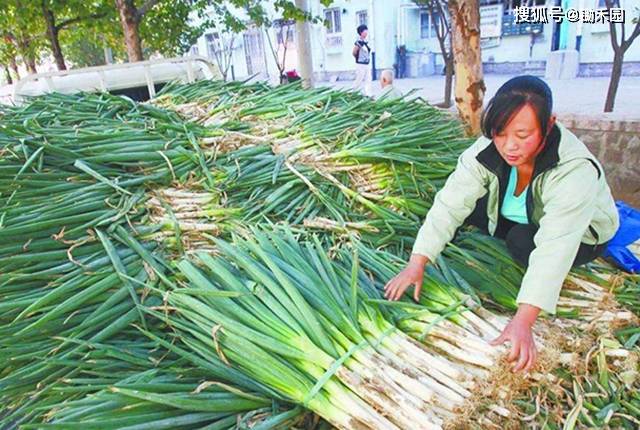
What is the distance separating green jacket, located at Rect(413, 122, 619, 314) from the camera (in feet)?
4.23

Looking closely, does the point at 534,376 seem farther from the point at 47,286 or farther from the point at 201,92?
the point at 201,92

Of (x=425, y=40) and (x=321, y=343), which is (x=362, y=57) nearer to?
(x=425, y=40)

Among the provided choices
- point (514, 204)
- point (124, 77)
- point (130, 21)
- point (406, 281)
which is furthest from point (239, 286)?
point (130, 21)

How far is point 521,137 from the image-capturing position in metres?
1.29

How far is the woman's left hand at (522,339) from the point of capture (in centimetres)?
115

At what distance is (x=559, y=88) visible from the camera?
9.66 m

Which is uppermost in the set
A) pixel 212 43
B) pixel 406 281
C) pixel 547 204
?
pixel 212 43

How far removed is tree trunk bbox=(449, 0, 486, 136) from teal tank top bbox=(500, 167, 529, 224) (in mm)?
1790

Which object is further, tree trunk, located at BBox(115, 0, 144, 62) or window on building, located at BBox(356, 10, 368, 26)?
window on building, located at BBox(356, 10, 368, 26)

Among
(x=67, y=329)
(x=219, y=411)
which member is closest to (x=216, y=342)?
(x=219, y=411)

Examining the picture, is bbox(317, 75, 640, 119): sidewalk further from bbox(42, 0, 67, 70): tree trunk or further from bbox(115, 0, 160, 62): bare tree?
bbox(42, 0, 67, 70): tree trunk

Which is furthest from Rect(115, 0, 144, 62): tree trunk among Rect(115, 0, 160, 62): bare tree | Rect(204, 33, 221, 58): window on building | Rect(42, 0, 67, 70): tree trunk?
Rect(204, 33, 221, 58): window on building

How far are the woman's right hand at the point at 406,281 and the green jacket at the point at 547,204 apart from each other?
8 centimetres

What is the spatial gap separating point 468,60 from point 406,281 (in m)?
2.62
